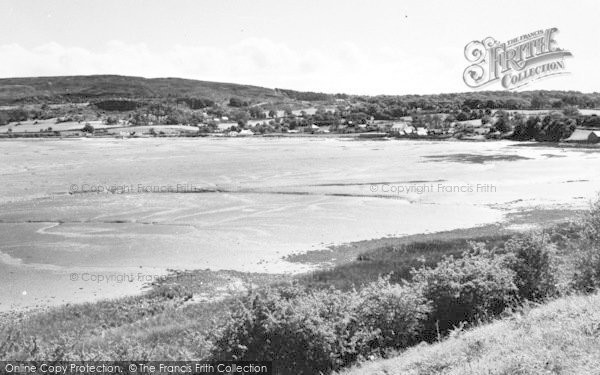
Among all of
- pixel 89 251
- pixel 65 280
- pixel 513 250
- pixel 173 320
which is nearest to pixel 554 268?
pixel 513 250

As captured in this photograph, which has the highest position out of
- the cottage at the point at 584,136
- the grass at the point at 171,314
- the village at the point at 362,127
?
the village at the point at 362,127

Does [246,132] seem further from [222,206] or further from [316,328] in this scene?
[316,328]

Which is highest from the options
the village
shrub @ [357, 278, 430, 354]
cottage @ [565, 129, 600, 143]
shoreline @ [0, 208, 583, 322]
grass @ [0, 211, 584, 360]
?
the village

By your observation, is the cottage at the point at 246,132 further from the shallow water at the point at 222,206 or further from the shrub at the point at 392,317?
the shrub at the point at 392,317

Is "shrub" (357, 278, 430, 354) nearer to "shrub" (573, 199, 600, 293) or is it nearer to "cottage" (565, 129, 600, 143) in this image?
"shrub" (573, 199, 600, 293)

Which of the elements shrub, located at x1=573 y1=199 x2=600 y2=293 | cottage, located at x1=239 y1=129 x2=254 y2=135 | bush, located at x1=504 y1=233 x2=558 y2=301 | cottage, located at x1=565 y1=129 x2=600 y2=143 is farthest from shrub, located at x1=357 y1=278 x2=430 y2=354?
cottage, located at x1=239 y1=129 x2=254 y2=135

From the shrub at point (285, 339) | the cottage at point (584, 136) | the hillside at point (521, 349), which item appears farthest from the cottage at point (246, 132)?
the shrub at point (285, 339)
